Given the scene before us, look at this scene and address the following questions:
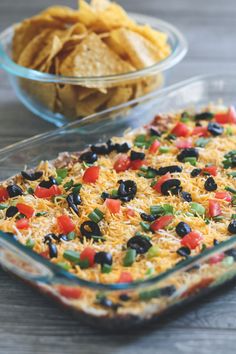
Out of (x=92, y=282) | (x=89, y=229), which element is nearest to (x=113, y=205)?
(x=89, y=229)

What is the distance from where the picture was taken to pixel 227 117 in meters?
4.50

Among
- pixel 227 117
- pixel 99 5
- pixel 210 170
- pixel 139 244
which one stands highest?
pixel 99 5

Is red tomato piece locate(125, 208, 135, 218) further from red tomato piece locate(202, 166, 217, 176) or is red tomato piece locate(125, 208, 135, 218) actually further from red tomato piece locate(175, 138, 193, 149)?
red tomato piece locate(175, 138, 193, 149)

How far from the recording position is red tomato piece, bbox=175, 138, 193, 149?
4164 millimetres

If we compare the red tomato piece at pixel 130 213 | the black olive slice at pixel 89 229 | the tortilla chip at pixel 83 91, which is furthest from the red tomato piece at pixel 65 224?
the tortilla chip at pixel 83 91

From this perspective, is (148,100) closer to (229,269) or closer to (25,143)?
(25,143)

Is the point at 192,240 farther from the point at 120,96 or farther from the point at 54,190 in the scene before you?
the point at 120,96

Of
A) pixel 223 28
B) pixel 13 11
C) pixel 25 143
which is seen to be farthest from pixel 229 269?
pixel 13 11

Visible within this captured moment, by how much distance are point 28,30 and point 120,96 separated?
80 centimetres

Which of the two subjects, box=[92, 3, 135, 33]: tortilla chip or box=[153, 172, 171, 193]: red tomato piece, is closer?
box=[153, 172, 171, 193]: red tomato piece

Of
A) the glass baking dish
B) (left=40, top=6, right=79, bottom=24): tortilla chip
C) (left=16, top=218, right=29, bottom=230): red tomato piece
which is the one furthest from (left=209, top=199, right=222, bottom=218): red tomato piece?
(left=40, top=6, right=79, bottom=24): tortilla chip

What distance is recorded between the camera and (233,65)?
5605mm

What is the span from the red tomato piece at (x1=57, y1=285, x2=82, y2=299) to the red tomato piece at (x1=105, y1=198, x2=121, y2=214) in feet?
2.22

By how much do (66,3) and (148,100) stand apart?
2.77 metres
